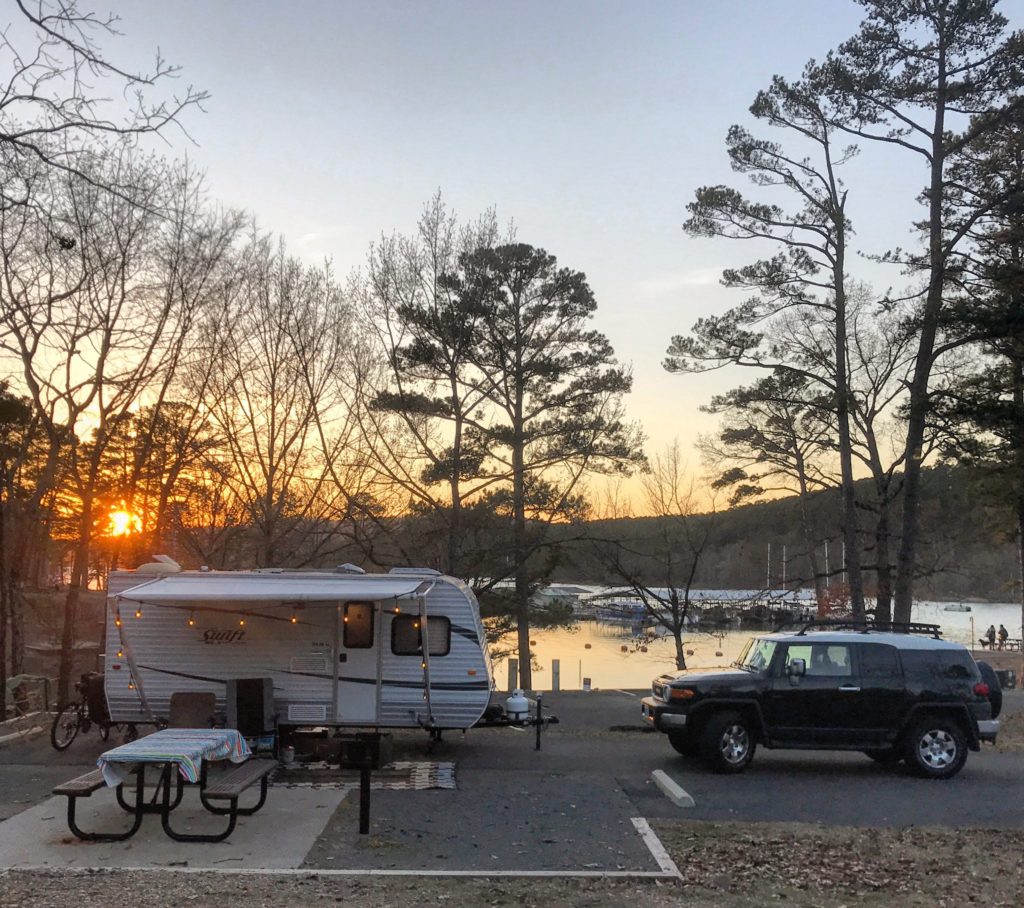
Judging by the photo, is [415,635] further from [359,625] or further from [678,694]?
[678,694]

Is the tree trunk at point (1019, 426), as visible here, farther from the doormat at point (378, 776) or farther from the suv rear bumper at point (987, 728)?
the doormat at point (378, 776)

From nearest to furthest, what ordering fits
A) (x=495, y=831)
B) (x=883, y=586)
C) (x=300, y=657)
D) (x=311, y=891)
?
(x=311, y=891) → (x=495, y=831) → (x=300, y=657) → (x=883, y=586)

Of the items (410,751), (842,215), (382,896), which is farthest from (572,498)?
(382,896)

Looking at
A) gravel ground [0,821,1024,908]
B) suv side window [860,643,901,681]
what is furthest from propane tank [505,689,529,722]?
gravel ground [0,821,1024,908]

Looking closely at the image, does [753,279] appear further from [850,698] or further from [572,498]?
[850,698]

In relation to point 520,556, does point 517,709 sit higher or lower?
lower

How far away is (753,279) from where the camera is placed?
70.2 feet

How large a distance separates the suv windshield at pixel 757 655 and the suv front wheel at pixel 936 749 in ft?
6.04

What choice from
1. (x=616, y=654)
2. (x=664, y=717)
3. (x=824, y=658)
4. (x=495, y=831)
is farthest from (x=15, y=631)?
(x=616, y=654)

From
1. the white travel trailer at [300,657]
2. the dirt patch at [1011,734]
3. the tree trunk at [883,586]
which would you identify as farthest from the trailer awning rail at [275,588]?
the tree trunk at [883,586]

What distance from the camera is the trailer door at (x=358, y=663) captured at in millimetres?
12656

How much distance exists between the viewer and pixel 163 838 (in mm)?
7879

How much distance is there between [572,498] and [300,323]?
9405mm

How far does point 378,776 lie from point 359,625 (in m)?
2.25
